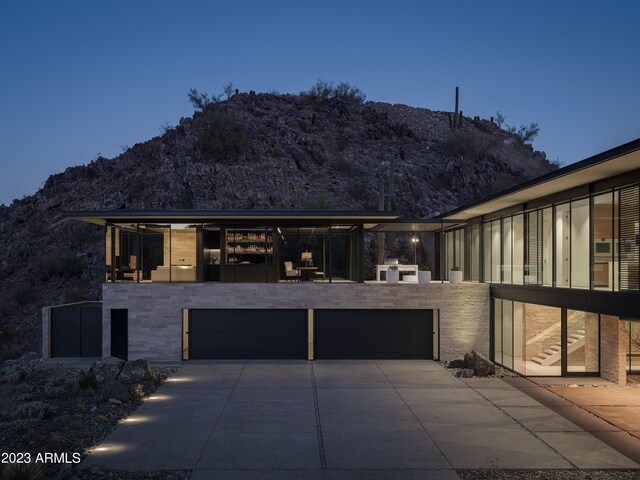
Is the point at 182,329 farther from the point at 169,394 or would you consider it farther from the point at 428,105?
the point at 428,105

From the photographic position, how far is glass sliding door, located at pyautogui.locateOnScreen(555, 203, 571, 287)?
14492mm

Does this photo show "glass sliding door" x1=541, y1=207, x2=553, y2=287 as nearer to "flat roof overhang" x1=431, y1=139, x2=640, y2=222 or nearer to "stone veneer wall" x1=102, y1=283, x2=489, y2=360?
"flat roof overhang" x1=431, y1=139, x2=640, y2=222

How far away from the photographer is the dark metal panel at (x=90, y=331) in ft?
65.6

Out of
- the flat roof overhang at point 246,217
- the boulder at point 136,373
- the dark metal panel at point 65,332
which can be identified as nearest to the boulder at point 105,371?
the boulder at point 136,373

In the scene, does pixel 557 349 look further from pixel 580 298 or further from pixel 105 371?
pixel 105 371

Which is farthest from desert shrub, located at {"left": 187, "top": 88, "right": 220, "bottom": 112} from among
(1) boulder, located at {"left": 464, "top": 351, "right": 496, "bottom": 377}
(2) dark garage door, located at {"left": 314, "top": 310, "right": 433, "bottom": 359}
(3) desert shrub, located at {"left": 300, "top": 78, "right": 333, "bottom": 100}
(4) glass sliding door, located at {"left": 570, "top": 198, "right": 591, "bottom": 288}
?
(4) glass sliding door, located at {"left": 570, "top": 198, "right": 591, "bottom": 288}

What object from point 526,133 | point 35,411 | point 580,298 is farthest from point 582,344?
point 526,133

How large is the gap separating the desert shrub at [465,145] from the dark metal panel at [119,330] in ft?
131

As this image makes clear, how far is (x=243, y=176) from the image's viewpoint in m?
43.8

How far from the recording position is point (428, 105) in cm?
7512

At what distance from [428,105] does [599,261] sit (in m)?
65.1

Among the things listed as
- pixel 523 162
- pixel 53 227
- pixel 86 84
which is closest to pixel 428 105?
pixel 523 162

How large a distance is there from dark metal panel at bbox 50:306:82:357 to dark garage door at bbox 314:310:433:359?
828cm

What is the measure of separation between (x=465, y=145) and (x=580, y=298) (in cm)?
4116
